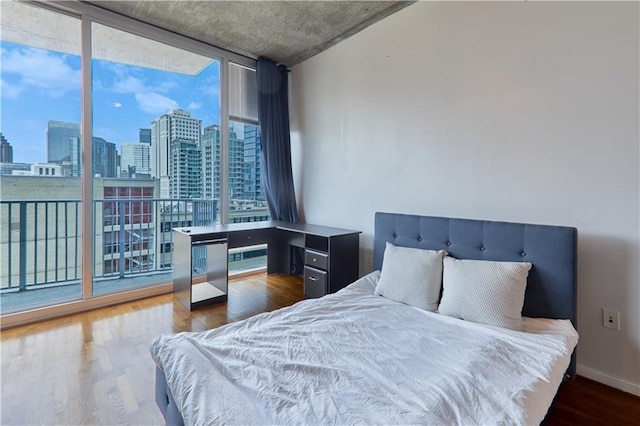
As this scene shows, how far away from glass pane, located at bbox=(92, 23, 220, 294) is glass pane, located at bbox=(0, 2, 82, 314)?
0.21 meters

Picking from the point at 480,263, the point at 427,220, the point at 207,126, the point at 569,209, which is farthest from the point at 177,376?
the point at 207,126

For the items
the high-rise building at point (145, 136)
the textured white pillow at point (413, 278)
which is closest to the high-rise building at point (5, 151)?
the high-rise building at point (145, 136)

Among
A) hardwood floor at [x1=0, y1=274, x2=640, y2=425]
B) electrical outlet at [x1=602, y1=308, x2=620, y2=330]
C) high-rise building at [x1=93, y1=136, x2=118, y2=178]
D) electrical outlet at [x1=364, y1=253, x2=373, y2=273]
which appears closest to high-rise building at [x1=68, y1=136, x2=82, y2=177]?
high-rise building at [x1=93, y1=136, x2=118, y2=178]

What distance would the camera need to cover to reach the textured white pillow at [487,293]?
5.61 ft

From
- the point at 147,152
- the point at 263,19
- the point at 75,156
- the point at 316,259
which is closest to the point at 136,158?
the point at 147,152

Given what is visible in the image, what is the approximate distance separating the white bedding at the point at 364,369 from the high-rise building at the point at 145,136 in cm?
268

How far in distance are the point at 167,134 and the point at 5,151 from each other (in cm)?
136

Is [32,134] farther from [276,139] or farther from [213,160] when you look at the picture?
[276,139]

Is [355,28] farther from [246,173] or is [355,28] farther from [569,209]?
[569,209]

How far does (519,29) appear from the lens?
6.75 ft

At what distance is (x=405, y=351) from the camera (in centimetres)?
142

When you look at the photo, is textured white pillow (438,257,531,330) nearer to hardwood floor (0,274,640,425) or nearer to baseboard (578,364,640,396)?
hardwood floor (0,274,640,425)

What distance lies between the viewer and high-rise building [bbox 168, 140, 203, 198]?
3.61 m

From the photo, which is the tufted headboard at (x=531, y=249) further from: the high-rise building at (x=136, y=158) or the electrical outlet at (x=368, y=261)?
the high-rise building at (x=136, y=158)
